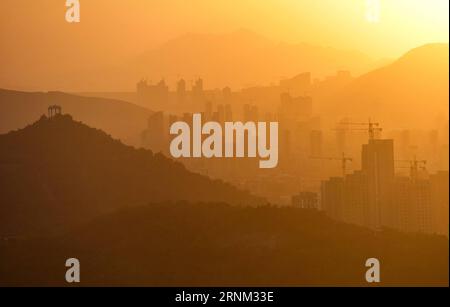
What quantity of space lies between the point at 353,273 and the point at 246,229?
33.4 inches

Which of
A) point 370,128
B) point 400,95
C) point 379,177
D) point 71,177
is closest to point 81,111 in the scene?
point 71,177

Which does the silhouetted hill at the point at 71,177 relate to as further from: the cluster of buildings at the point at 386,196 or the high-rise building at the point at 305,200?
the cluster of buildings at the point at 386,196

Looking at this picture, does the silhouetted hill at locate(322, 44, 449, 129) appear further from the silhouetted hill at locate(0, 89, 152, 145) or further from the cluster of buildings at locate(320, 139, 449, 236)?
the silhouetted hill at locate(0, 89, 152, 145)

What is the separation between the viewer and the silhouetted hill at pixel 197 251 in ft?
17.5

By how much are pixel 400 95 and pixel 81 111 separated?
7.79 ft

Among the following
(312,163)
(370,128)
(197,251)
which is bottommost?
(197,251)

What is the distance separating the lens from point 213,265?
5.36m

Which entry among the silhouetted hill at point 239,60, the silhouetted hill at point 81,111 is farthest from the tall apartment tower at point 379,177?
the silhouetted hill at point 81,111

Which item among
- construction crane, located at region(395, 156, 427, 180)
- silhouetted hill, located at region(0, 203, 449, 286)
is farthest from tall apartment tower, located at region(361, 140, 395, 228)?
silhouetted hill, located at region(0, 203, 449, 286)

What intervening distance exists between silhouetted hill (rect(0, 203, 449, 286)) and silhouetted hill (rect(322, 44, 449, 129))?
0.88 meters

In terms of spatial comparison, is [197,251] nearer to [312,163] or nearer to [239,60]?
[312,163]

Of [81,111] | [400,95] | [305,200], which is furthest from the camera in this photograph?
[400,95]

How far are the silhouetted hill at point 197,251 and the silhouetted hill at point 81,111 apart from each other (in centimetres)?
61

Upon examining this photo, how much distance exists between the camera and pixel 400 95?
5.61 m
